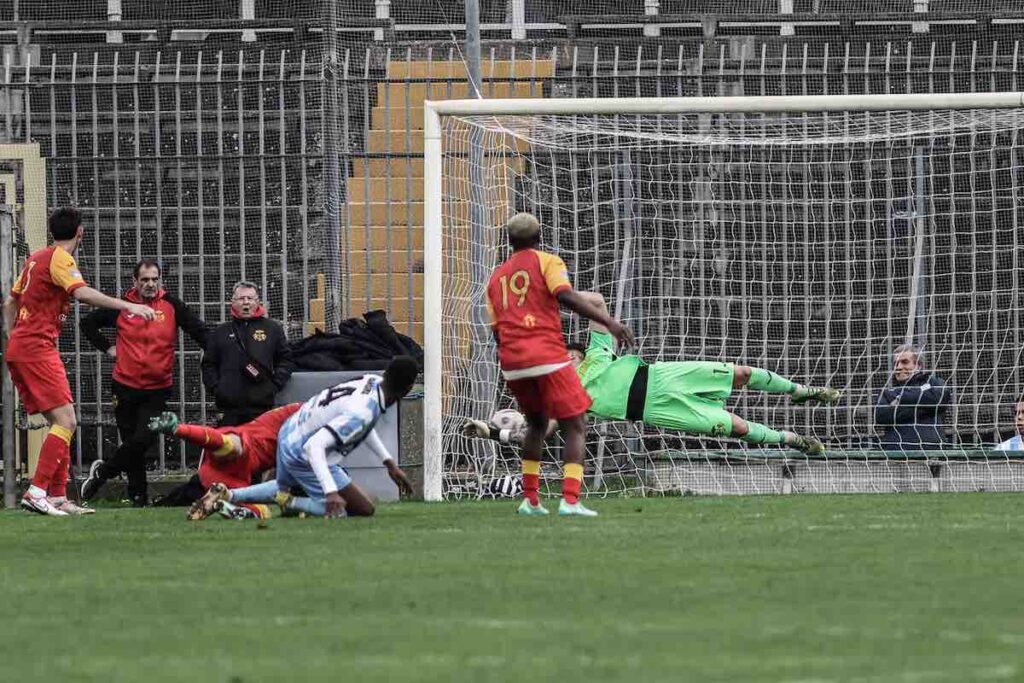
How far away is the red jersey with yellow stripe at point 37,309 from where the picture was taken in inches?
464

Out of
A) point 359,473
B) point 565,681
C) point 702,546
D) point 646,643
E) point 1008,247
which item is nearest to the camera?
point 565,681

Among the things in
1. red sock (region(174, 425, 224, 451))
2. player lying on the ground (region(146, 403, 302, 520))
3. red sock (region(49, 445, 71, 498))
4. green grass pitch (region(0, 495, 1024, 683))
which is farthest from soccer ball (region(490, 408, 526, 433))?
green grass pitch (region(0, 495, 1024, 683))

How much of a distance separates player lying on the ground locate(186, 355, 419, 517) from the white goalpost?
3223 mm

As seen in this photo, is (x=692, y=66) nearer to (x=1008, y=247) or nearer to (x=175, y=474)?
(x=1008, y=247)

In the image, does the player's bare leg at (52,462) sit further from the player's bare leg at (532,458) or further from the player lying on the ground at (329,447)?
the player's bare leg at (532,458)

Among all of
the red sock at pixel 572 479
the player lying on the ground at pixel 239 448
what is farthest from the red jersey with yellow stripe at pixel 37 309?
the red sock at pixel 572 479

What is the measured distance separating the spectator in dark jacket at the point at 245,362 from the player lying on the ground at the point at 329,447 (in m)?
2.51

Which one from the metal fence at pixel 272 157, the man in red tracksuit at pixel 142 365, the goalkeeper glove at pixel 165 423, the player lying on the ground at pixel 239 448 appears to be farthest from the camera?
the metal fence at pixel 272 157

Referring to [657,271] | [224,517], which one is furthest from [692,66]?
[224,517]

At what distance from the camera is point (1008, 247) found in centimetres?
1435

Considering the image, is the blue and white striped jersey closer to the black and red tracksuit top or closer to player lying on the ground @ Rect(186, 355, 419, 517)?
player lying on the ground @ Rect(186, 355, 419, 517)

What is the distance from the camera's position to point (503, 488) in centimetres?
1377

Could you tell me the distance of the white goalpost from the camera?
45.9 ft

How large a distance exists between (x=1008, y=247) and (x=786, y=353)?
1877 millimetres
